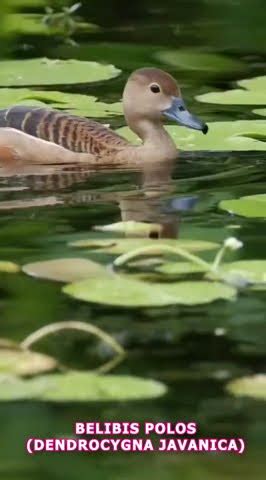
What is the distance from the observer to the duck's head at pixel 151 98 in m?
10.4

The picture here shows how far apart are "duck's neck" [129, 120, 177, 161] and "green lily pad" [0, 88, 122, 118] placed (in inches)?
30.4

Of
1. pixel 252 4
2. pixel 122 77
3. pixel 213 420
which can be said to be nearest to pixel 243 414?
pixel 213 420

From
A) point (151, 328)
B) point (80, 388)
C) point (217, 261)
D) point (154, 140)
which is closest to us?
point (80, 388)

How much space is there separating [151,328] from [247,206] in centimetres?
208

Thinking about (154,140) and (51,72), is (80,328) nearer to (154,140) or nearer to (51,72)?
(154,140)

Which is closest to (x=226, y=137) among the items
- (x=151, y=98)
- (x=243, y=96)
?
(x=151, y=98)

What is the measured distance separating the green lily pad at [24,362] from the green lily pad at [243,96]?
18.1 feet

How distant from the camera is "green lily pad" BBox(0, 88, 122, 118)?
1121 centimetres

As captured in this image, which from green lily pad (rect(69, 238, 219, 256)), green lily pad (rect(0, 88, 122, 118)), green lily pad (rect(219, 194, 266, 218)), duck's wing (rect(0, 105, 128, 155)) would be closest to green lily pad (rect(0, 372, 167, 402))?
green lily pad (rect(69, 238, 219, 256))

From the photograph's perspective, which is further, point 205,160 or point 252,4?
point 252,4

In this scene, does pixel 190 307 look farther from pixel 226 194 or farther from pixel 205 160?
pixel 205 160

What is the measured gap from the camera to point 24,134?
1008 centimetres

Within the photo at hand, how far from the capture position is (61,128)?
32.6 feet

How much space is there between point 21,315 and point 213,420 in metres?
1.23
